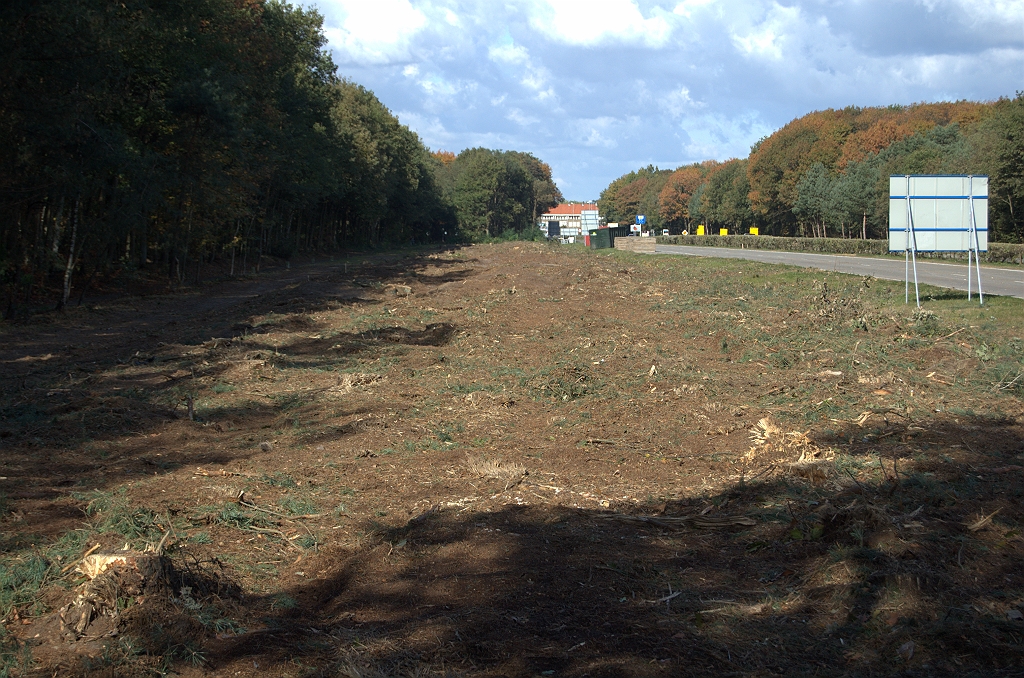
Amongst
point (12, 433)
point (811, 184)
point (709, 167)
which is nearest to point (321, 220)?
point (811, 184)

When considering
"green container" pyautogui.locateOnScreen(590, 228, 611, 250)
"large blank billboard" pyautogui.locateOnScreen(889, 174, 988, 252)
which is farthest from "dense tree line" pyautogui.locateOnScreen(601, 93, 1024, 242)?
"large blank billboard" pyautogui.locateOnScreen(889, 174, 988, 252)

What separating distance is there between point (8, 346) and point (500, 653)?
53.6ft

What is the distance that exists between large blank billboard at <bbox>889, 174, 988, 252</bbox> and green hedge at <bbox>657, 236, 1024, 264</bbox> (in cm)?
1188

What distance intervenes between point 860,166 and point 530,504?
65750 millimetres

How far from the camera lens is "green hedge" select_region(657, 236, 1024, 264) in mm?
37750

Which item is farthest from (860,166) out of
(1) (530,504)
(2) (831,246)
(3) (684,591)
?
(3) (684,591)

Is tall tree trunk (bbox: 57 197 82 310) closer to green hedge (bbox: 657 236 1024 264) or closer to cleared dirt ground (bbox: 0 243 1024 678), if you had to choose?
cleared dirt ground (bbox: 0 243 1024 678)

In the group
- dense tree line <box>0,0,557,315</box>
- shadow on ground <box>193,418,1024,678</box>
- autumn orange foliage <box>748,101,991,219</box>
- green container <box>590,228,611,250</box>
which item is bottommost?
shadow on ground <box>193,418,1024,678</box>

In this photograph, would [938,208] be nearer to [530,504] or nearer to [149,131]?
[530,504]

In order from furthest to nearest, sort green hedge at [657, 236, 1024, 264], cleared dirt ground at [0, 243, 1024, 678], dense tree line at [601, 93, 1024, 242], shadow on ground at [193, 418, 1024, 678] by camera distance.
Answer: dense tree line at [601, 93, 1024, 242] < green hedge at [657, 236, 1024, 264] < cleared dirt ground at [0, 243, 1024, 678] < shadow on ground at [193, 418, 1024, 678]

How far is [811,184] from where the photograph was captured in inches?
2953

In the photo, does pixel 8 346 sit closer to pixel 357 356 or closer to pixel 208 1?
pixel 357 356

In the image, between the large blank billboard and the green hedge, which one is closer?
the large blank billboard

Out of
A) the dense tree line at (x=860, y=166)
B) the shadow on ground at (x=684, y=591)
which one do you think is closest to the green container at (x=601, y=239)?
the dense tree line at (x=860, y=166)
